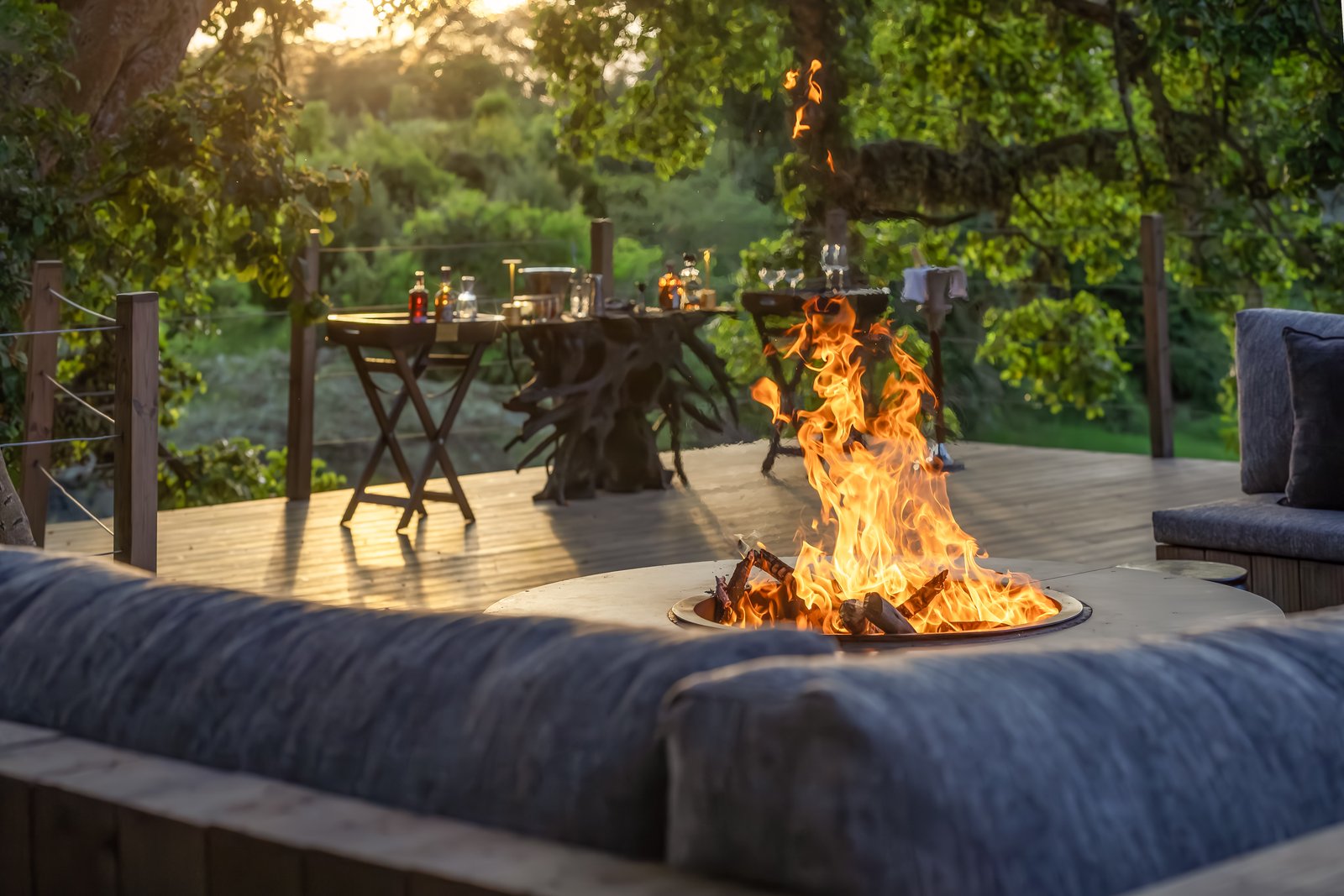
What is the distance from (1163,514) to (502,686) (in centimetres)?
307

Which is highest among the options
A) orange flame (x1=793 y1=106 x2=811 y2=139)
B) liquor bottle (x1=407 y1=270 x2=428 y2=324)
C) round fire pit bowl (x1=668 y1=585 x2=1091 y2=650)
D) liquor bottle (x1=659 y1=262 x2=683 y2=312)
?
orange flame (x1=793 y1=106 x2=811 y2=139)

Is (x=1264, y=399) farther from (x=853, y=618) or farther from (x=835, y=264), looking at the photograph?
(x=835, y=264)

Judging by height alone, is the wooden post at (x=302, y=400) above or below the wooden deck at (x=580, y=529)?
above

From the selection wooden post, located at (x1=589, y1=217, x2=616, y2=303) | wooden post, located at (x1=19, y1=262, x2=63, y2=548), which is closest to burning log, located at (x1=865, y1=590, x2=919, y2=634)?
wooden post, located at (x1=19, y1=262, x2=63, y2=548)

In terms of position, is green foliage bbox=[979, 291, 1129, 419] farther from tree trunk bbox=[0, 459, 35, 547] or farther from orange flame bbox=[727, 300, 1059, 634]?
tree trunk bbox=[0, 459, 35, 547]

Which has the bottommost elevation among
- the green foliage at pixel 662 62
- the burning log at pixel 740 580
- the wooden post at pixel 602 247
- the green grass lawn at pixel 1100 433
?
the green grass lawn at pixel 1100 433

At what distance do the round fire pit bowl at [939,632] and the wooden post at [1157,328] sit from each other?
450 cm

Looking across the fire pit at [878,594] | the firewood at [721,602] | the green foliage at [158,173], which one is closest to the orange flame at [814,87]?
the green foliage at [158,173]

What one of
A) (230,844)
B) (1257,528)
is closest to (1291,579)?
(1257,528)

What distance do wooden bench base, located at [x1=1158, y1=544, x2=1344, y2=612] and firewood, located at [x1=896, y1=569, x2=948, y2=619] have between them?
108cm

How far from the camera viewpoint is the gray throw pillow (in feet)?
12.9

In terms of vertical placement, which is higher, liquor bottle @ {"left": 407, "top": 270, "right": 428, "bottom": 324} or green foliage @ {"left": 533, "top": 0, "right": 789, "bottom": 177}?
green foliage @ {"left": 533, "top": 0, "right": 789, "bottom": 177}

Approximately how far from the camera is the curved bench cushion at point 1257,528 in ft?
12.4

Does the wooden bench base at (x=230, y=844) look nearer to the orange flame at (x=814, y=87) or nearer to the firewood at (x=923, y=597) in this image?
the firewood at (x=923, y=597)
